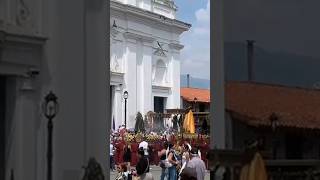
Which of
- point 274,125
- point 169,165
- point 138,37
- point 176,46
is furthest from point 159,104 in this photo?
point 274,125

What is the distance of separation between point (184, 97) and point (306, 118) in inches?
1454

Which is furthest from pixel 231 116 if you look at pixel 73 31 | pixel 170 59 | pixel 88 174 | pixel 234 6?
pixel 170 59

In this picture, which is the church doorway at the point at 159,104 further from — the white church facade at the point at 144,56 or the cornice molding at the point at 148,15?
the cornice molding at the point at 148,15

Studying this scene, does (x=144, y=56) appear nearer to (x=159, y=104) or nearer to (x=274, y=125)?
(x=159, y=104)

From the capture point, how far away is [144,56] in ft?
134

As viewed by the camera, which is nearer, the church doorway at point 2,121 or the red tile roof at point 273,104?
the red tile roof at point 273,104

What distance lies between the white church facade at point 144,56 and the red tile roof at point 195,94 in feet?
8.74

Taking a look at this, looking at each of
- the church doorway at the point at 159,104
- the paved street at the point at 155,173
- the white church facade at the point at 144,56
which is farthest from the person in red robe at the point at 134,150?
the church doorway at the point at 159,104

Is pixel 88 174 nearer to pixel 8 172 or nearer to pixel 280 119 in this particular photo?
pixel 8 172

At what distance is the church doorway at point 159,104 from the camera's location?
4281 centimetres

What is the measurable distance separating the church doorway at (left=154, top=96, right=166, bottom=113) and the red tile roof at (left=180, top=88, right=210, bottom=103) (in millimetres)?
3233

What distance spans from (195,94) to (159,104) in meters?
6.21

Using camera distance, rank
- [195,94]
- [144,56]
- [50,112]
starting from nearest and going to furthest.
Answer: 1. [50,112]
2. [144,56]
3. [195,94]

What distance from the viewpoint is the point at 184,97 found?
47.0m
